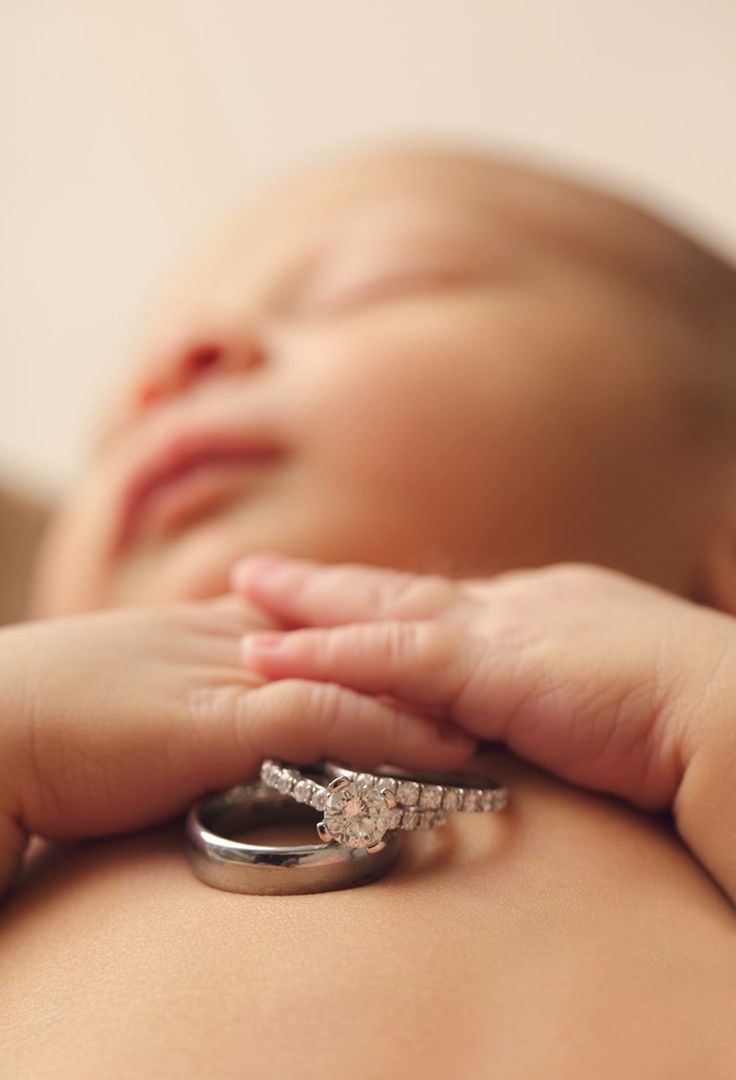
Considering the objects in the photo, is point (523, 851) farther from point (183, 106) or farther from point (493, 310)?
point (183, 106)

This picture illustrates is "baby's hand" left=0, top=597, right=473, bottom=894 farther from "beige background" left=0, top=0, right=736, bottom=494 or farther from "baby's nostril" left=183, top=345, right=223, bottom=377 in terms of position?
"beige background" left=0, top=0, right=736, bottom=494

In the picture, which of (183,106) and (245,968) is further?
(183,106)

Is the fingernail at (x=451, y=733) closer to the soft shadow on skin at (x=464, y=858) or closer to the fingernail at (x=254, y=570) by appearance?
the soft shadow on skin at (x=464, y=858)

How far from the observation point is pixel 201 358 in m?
0.88

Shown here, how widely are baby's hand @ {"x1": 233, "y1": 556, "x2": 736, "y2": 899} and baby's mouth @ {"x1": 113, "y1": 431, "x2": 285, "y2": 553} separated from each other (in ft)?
0.82

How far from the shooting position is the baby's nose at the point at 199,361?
2.86ft

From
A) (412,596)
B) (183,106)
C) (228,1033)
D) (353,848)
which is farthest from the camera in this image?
(183,106)

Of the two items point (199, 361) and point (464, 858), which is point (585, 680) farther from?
point (199, 361)

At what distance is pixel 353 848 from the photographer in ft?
1.53

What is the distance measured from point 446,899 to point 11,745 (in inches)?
9.1

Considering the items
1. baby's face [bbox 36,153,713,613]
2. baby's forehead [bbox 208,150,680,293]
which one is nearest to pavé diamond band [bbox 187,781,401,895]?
baby's face [bbox 36,153,713,613]

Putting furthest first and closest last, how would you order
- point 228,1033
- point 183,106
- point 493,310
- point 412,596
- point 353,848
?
point 183,106, point 493,310, point 412,596, point 353,848, point 228,1033

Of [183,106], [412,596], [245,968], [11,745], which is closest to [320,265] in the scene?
[412,596]

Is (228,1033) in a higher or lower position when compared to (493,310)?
lower
